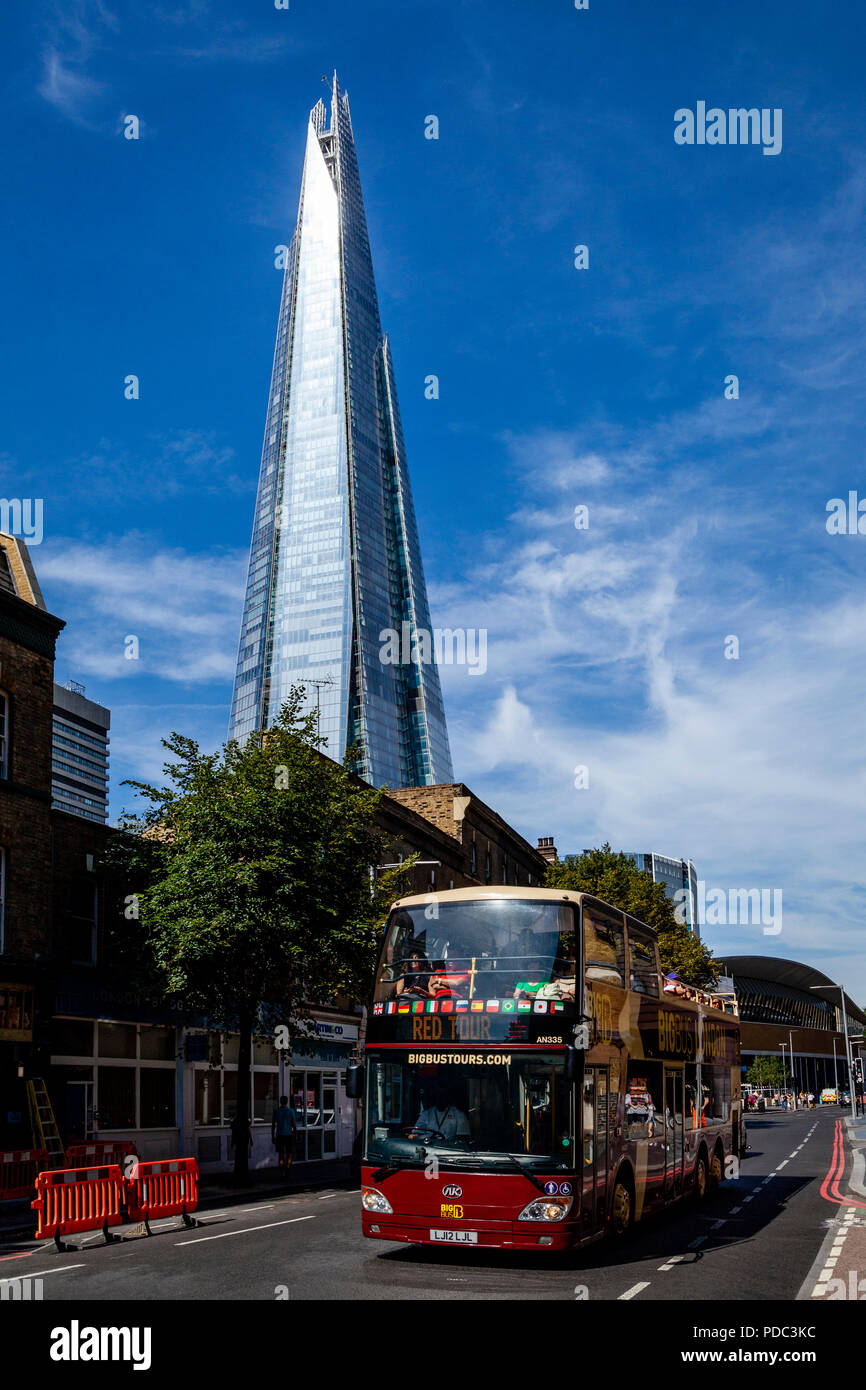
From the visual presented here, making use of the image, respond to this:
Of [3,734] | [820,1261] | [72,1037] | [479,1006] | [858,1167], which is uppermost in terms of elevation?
[3,734]

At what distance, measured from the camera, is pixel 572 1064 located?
1377 cm

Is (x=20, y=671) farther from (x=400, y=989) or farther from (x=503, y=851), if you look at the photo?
(x=503, y=851)

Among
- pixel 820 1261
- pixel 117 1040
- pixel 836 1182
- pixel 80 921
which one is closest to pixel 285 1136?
pixel 117 1040

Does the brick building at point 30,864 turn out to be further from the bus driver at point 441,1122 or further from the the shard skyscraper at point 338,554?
the the shard skyscraper at point 338,554

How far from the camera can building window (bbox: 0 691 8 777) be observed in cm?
2616

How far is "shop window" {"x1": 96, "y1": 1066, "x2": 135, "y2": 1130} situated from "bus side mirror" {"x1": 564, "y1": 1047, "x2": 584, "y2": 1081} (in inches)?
690

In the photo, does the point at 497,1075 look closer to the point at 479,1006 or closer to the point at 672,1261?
the point at 479,1006

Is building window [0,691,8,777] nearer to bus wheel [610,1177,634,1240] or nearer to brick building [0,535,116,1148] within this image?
brick building [0,535,116,1148]

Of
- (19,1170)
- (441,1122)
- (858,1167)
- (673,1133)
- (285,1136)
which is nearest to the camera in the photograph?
(441,1122)

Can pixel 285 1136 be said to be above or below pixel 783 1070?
above

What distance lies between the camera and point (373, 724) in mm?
173000

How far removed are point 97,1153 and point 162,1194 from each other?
473cm

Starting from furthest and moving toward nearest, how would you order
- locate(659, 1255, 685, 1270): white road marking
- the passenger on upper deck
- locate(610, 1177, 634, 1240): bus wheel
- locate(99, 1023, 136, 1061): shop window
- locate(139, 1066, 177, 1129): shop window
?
1. locate(139, 1066, 177, 1129): shop window
2. locate(99, 1023, 136, 1061): shop window
3. locate(610, 1177, 634, 1240): bus wheel
4. the passenger on upper deck
5. locate(659, 1255, 685, 1270): white road marking

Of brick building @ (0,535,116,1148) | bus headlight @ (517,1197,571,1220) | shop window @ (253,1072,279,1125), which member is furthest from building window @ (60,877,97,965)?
bus headlight @ (517,1197,571,1220)
